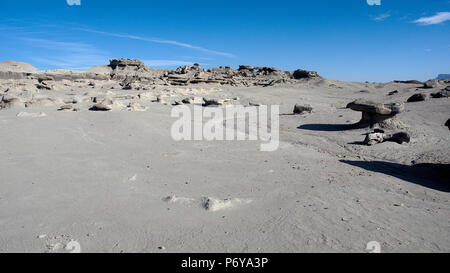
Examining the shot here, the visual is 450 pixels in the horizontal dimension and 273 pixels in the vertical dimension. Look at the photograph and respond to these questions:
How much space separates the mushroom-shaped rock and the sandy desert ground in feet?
2.64

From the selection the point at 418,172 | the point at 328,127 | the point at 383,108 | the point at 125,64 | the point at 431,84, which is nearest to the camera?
the point at 418,172

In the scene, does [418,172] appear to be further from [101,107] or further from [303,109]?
[101,107]

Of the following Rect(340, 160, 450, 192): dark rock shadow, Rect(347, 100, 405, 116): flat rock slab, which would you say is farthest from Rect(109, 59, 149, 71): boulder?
Rect(340, 160, 450, 192): dark rock shadow

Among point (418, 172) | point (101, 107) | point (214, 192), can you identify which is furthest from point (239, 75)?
point (214, 192)

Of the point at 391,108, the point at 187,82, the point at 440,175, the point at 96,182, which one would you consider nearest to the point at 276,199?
the point at 96,182

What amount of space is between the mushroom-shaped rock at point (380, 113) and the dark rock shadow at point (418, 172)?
2762mm

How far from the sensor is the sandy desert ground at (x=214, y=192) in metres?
2.60

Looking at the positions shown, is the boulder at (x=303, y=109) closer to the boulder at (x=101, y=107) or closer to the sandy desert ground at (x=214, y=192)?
the sandy desert ground at (x=214, y=192)

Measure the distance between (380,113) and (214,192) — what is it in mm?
6216

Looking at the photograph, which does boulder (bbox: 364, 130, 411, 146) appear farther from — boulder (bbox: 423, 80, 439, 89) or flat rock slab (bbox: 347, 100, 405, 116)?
boulder (bbox: 423, 80, 439, 89)

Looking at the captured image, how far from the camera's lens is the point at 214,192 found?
3.72 metres

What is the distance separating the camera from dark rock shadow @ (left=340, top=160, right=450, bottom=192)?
4371mm

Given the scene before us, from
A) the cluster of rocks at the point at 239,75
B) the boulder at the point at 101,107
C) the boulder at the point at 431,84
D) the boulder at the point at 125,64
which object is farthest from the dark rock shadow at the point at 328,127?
the boulder at the point at 125,64

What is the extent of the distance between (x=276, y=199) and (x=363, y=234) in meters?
1.11
